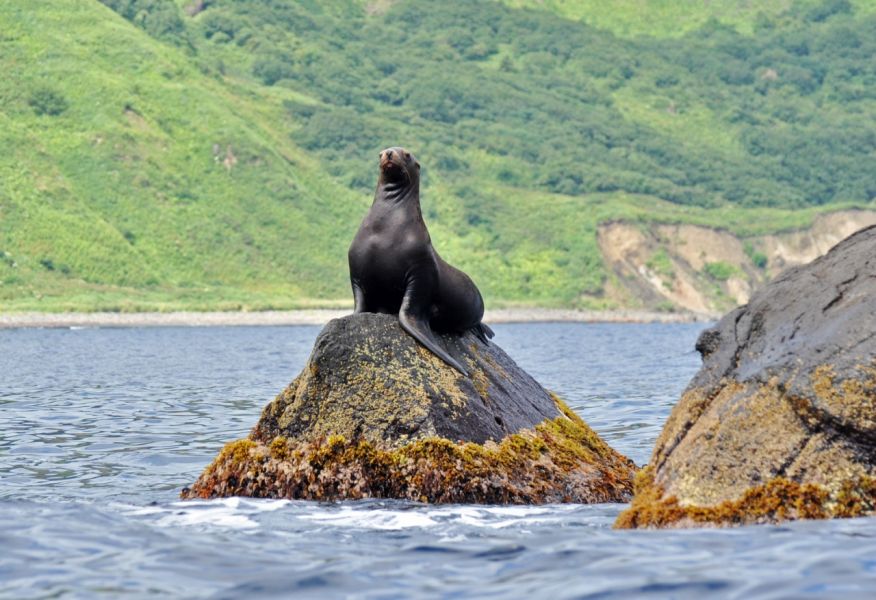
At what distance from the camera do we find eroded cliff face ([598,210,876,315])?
463ft

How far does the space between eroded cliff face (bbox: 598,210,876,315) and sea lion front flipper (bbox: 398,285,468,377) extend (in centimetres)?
12615

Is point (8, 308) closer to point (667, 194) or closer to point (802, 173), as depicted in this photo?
point (667, 194)

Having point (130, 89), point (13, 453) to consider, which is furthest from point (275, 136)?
point (13, 453)

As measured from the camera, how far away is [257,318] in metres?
112

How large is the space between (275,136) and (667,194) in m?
47.0

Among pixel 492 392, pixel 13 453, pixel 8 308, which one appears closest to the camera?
pixel 492 392

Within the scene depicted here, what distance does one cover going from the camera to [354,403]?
41.4 ft

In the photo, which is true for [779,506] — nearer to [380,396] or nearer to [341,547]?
[341,547]

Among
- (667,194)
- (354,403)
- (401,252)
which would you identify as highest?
(667,194)

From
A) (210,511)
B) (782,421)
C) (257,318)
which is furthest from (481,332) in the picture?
(257,318)

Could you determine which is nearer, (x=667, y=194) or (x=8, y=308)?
(x=8, y=308)

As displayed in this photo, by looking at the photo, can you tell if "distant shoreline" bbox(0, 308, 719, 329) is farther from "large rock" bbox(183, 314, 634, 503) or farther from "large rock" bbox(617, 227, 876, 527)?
"large rock" bbox(617, 227, 876, 527)

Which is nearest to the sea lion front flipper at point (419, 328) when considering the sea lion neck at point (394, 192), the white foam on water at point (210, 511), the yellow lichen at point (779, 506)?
the sea lion neck at point (394, 192)

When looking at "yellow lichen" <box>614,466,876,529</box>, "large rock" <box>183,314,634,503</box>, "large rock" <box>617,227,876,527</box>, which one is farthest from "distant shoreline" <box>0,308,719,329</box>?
"yellow lichen" <box>614,466,876,529</box>
